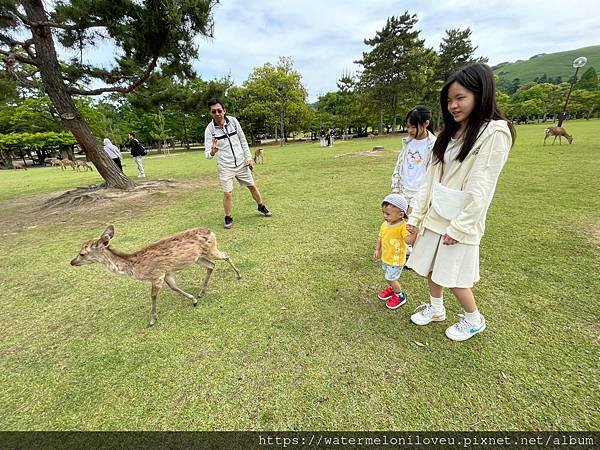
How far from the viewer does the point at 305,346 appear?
227 centimetres

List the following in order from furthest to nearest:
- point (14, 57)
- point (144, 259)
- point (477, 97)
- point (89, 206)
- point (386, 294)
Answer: point (89, 206), point (14, 57), point (386, 294), point (144, 259), point (477, 97)

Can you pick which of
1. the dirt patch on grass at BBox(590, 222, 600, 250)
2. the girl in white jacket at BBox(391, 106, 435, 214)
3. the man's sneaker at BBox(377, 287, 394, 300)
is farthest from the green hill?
the man's sneaker at BBox(377, 287, 394, 300)

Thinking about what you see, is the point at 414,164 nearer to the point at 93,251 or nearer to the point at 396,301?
the point at 396,301

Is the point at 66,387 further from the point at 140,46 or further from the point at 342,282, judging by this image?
the point at 140,46

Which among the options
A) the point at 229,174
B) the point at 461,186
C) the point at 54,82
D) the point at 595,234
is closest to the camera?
the point at 461,186

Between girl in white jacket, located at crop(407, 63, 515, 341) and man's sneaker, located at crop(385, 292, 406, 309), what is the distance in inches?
18.0

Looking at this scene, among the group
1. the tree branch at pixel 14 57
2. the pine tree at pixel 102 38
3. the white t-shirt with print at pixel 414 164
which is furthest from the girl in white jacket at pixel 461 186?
the tree branch at pixel 14 57

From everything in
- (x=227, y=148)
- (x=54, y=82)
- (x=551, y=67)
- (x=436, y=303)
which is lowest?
(x=436, y=303)

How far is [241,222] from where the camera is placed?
17.6 feet

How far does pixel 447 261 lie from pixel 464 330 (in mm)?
709

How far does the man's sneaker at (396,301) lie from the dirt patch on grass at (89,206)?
240 inches

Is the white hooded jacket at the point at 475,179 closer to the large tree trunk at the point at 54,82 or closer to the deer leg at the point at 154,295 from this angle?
the deer leg at the point at 154,295

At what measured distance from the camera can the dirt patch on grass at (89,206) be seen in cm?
639

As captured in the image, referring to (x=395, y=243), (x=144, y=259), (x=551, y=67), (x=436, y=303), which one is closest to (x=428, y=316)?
(x=436, y=303)
